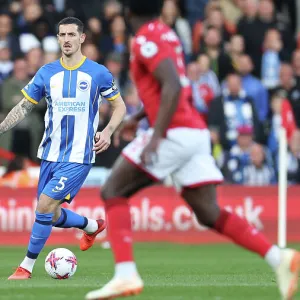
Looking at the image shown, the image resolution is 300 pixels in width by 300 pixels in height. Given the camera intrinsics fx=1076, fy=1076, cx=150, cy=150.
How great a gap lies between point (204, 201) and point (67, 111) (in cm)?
303

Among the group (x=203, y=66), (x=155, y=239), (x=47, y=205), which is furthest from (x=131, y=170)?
(x=203, y=66)

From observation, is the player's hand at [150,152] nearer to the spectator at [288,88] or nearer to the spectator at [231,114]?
the spectator at [231,114]

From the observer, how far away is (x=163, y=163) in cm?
791

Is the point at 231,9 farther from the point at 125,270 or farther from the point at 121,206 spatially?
the point at 125,270

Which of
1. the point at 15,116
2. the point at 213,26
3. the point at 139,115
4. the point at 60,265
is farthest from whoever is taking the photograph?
the point at 213,26

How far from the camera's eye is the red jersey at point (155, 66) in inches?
307

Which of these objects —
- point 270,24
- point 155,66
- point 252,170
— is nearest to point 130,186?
point 155,66

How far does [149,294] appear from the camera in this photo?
28.3 feet

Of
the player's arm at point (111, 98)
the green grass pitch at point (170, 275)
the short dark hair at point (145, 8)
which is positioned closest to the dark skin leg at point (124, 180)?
the green grass pitch at point (170, 275)

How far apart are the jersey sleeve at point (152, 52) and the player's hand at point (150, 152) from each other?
1.85 feet

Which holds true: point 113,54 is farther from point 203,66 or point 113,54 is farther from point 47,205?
point 47,205

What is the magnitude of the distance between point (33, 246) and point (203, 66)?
29.8 feet

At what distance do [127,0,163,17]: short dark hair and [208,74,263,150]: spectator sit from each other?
10.6 meters

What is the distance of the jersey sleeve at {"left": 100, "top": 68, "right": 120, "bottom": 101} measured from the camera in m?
10.9
